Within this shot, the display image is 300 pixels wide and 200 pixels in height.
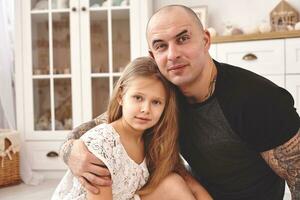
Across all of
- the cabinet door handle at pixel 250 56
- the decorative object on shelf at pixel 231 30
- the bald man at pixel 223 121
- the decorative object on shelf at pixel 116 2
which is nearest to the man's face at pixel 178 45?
the bald man at pixel 223 121

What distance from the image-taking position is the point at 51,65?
2717 mm

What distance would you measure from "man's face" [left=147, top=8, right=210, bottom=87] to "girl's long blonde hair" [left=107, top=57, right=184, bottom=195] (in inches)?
2.7

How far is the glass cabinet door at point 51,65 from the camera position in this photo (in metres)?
2.67

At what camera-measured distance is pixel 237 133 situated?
3.66 feet

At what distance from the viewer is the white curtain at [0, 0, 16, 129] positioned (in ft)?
8.61

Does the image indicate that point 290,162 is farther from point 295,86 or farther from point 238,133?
point 295,86

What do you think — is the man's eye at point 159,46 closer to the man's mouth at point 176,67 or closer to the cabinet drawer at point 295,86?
the man's mouth at point 176,67

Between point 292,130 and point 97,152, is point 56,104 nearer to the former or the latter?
point 97,152

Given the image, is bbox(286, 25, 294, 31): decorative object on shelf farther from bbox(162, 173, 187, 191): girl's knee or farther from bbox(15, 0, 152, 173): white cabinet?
bbox(162, 173, 187, 191): girl's knee

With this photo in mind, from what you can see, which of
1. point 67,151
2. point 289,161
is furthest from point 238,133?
point 67,151

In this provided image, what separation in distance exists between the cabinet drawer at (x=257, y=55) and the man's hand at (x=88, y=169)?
1.35 meters

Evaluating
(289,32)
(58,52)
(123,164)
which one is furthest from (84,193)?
(58,52)

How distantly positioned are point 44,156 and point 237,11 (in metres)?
1.70

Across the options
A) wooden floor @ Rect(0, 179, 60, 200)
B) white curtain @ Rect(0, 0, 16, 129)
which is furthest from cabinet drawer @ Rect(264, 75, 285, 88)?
white curtain @ Rect(0, 0, 16, 129)
